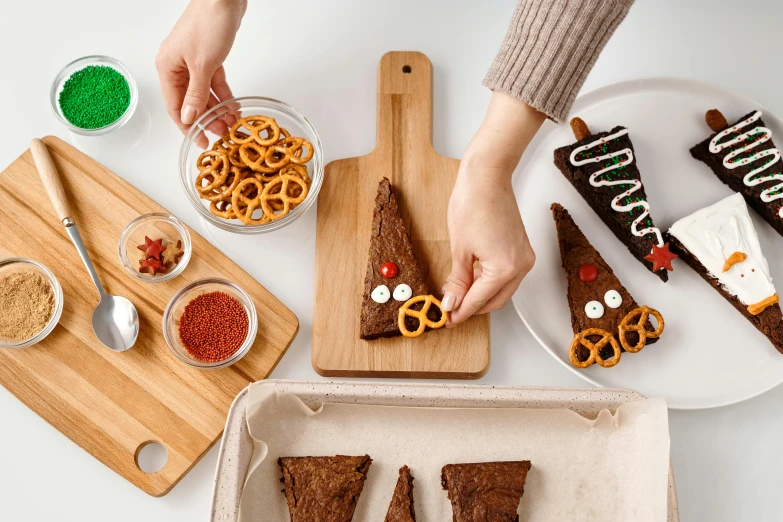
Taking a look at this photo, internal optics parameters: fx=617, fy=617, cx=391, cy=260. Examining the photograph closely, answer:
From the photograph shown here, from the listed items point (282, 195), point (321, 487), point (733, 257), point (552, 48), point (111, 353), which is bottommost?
point (321, 487)

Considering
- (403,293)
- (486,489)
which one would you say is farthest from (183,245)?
(486,489)

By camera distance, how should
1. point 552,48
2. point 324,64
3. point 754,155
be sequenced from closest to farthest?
point 552,48
point 754,155
point 324,64

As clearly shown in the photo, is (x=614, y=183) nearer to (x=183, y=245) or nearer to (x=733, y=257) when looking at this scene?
(x=733, y=257)

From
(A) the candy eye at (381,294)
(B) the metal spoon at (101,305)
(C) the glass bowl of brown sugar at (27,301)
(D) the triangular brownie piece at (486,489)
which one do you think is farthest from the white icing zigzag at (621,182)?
(C) the glass bowl of brown sugar at (27,301)

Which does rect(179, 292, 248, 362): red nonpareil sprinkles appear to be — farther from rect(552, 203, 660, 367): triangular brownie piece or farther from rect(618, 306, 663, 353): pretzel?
rect(618, 306, 663, 353): pretzel

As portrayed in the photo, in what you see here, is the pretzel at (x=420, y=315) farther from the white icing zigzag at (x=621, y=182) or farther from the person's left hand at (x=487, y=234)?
the white icing zigzag at (x=621, y=182)

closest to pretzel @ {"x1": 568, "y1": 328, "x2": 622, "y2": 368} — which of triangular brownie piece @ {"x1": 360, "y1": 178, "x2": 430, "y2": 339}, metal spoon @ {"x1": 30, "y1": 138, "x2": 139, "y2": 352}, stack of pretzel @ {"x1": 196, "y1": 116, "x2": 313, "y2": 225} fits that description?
triangular brownie piece @ {"x1": 360, "y1": 178, "x2": 430, "y2": 339}

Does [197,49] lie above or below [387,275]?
above

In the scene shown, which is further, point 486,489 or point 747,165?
point 747,165
